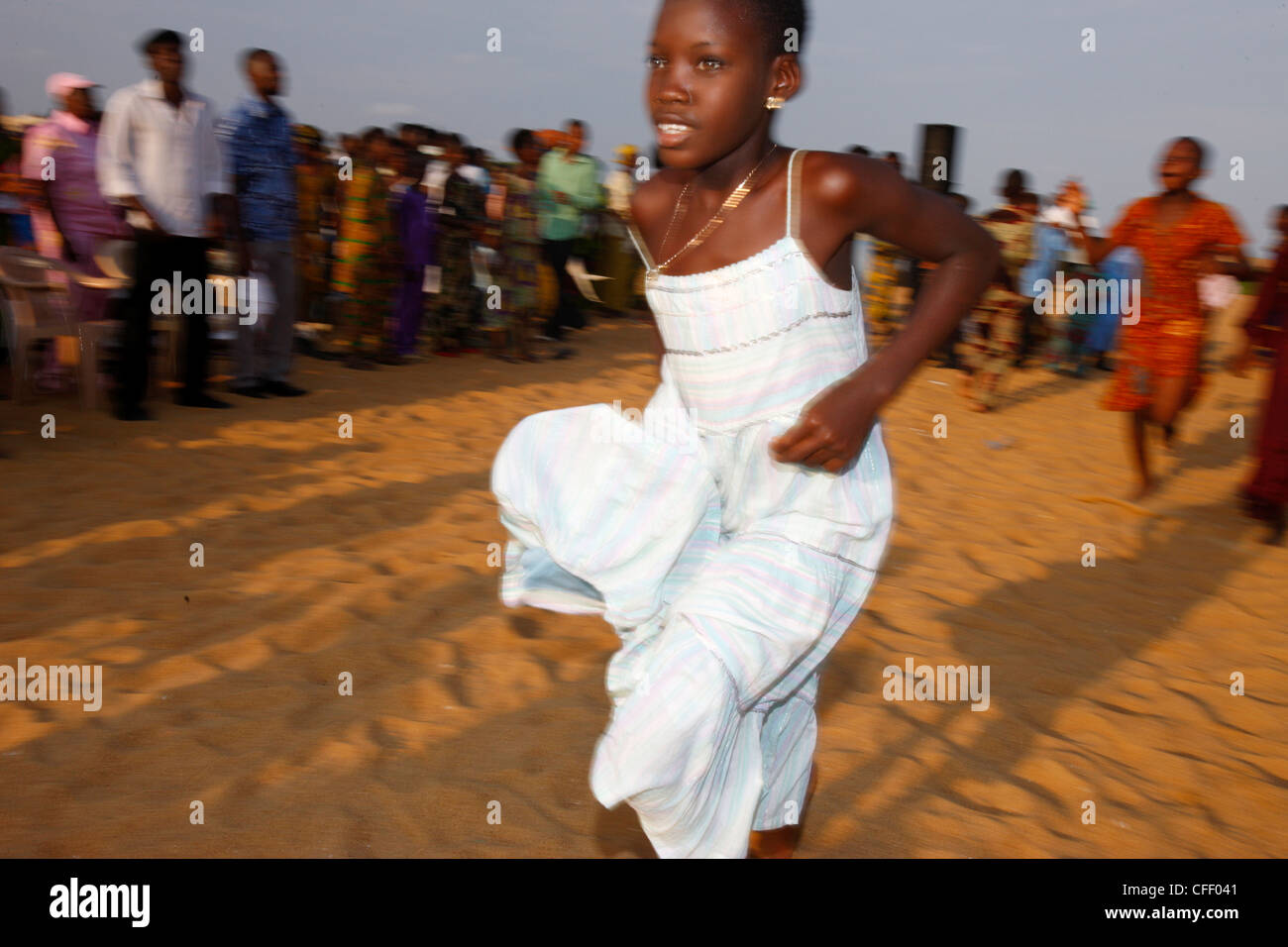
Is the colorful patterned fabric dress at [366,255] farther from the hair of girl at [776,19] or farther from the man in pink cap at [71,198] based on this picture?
the hair of girl at [776,19]

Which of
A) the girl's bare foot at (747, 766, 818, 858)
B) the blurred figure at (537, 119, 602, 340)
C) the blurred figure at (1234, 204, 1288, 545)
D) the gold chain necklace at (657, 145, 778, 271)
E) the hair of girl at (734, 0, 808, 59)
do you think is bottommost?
the girl's bare foot at (747, 766, 818, 858)

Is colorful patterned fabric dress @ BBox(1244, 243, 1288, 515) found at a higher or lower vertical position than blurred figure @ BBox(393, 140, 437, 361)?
lower

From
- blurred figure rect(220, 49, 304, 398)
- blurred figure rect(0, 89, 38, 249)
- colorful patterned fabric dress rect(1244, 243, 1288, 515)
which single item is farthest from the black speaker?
blurred figure rect(0, 89, 38, 249)

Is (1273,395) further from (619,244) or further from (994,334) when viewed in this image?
(619,244)

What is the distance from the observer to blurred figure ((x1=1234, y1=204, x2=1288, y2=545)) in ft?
21.6

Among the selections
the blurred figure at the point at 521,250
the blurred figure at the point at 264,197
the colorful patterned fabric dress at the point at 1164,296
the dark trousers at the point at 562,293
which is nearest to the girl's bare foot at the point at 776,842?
the colorful patterned fabric dress at the point at 1164,296

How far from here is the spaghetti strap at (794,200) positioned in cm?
221

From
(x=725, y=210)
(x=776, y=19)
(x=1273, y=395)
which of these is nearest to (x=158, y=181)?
(x=725, y=210)

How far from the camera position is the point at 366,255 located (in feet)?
31.6

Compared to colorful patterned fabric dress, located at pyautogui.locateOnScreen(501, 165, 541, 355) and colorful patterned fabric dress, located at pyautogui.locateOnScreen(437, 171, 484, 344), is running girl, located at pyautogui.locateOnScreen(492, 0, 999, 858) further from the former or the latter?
colorful patterned fabric dress, located at pyautogui.locateOnScreen(501, 165, 541, 355)

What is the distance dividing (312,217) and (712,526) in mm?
9063

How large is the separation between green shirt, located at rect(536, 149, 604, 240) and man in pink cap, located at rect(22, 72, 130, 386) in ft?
15.4

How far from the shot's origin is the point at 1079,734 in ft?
12.7

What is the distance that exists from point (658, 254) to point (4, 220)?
22.4 ft
